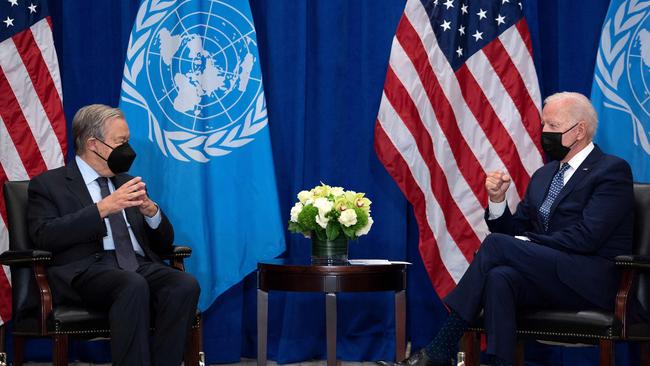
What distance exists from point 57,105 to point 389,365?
94.2 inches

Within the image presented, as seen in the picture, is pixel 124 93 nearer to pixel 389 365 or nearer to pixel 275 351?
pixel 275 351

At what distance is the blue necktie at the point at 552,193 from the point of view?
4371 mm

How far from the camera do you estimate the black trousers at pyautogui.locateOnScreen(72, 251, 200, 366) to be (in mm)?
3766

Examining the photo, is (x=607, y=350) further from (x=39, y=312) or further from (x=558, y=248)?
(x=39, y=312)

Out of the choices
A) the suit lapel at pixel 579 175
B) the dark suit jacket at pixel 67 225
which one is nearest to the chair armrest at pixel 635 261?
the suit lapel at pixel 579 175

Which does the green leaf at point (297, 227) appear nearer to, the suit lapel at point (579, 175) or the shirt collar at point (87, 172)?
the shirt collar at point (87, 172)

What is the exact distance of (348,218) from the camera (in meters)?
4.29

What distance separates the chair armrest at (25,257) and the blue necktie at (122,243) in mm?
355

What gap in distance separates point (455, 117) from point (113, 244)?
2.16m

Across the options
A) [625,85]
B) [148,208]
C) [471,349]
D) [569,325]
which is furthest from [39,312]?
[625,85]

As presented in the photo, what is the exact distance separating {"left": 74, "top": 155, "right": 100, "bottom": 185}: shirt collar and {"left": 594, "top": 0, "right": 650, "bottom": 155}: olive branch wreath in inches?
116

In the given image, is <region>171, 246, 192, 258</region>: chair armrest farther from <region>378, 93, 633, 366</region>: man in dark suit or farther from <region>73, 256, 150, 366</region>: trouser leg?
<region>378, 93, 633, 366</region>: man in dark suit

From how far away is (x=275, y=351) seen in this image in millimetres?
5492

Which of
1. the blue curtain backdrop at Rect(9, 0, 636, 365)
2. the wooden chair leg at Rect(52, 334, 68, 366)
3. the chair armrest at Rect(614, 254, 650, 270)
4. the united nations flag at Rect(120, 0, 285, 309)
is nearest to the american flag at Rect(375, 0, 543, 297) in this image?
the blue curtain backdrop at Rect(9, 0, 636, 365)
